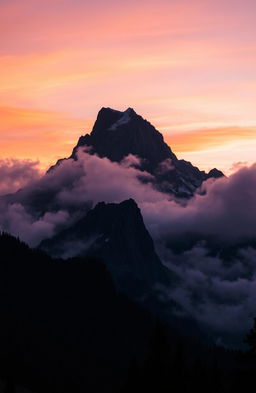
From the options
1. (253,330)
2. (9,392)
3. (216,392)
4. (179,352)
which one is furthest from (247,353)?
(9,392)

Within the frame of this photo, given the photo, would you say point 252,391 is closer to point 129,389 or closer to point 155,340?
point 155,340

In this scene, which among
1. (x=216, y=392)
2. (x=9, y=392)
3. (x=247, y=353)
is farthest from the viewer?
(x=9, y=392)

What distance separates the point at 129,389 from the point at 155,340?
8.22m

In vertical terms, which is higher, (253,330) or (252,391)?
(253,330)

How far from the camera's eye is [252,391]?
5894cm

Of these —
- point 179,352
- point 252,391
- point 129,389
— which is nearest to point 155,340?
point 179,352

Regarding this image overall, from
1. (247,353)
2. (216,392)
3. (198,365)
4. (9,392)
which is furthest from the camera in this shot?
(9,392)

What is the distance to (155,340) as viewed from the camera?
80.8 meters

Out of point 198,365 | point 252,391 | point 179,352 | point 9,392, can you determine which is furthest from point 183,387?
point 9,392

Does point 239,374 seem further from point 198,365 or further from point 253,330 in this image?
point 198,365

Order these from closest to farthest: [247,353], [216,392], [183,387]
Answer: [247,353]
[183,387]
[216,392]

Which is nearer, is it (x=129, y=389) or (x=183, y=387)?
(x=183, y=387)

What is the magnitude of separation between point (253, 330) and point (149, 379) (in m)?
24.5

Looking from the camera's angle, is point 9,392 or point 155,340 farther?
point 9,392
